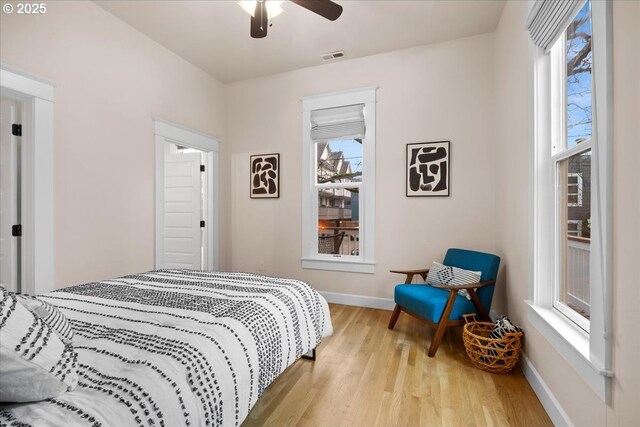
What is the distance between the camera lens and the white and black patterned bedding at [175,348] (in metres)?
0.84

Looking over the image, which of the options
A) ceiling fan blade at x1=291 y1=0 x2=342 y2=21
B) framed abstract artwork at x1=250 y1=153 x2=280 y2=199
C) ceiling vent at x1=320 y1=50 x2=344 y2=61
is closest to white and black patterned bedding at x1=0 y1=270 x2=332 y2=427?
ceiling fan blade at x1=291 y1=0 x2=342 y2=21

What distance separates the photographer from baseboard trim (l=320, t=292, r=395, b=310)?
3.53 m

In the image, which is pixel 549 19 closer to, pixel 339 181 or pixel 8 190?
pixel 339 181

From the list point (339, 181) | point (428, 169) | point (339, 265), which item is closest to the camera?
point (428, 169)

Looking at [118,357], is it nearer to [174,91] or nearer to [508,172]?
[508,172]

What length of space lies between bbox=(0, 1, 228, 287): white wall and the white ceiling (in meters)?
0.29

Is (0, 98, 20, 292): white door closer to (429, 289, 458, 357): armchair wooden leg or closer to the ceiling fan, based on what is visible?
the ceiling fan

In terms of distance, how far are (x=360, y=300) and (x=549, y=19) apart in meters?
3.03

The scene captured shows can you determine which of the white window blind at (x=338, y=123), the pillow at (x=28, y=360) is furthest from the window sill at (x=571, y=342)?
the white window blind at (x=338, y=123)

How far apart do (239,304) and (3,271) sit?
7.26ft

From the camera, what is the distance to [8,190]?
233 centimetres

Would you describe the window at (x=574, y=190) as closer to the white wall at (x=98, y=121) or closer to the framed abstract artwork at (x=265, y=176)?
the framed abstract artwork at (x=265, y=176)
